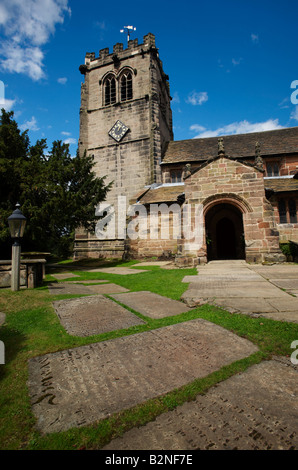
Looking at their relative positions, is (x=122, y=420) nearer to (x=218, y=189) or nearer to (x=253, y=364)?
(x=253, y=364)

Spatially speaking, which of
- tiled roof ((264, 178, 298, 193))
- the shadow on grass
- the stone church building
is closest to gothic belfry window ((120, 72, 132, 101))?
the stone church building

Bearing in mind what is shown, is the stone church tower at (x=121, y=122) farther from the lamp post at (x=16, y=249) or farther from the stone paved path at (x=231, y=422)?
the stone paved path at (x=231, y=422)

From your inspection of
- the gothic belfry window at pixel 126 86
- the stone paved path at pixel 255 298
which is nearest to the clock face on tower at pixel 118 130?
the gothic belfry window at pixel 126 86

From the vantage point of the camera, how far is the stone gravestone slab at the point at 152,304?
3.29 m

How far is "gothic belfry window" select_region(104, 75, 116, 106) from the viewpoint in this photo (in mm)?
23234

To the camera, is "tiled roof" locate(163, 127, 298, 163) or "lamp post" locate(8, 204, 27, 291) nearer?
"lamp post" locate(8, 204, 27, 291)

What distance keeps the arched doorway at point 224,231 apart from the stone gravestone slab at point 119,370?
469 inches

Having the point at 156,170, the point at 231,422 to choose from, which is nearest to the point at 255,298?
the point at 231,422

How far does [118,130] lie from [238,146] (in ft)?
39.2

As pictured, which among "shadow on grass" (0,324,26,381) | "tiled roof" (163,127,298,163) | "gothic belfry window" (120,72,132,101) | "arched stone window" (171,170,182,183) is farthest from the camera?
Result: "gothic belfry window" (120,72,132,101)

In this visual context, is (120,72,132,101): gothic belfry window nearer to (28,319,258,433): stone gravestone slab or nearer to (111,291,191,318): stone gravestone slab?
(111,291,191,318): stone gravestone slab

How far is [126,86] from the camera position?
2264 centimetres

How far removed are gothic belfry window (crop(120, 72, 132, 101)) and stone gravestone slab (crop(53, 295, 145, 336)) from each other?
24.2m
